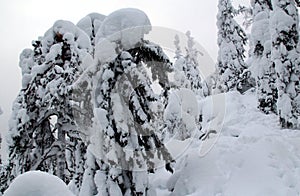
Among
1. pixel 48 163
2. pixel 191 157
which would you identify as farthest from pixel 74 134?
pixel 191 157

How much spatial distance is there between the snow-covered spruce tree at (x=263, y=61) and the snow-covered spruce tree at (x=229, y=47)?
8.21 metres

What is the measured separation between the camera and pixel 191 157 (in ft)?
30.6

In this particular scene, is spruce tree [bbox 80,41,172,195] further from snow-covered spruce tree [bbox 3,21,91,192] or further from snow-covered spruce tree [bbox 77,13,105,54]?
snow-covered spruce tree [bbox 77,13,105,54]

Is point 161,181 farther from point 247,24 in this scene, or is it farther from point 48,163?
point 247,24

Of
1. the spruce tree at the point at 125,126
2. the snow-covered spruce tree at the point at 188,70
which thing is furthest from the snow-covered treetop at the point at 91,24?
the snow-covered spruce tree at the point at 188,70

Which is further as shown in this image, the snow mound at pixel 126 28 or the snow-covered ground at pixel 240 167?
the snow mound at pixel 126 28

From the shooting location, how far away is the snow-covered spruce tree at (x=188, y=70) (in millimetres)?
22984

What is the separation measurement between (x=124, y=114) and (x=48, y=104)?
9.21ft

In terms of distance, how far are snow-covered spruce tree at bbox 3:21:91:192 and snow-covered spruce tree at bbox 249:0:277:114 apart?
9162 millimetres

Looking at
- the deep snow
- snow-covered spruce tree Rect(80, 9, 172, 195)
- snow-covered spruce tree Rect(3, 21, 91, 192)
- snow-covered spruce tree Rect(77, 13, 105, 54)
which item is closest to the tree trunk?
snow-covered spruce tree Rect(3, 21, 91, 192)

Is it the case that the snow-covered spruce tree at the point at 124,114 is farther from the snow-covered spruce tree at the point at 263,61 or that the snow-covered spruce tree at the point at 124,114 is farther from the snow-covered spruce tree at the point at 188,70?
the snow-covered spruce tree at the point at 188,70

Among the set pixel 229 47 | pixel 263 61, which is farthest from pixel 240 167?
pixel 229 47

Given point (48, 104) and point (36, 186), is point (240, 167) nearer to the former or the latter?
point (48, 104)

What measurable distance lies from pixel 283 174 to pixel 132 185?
153 inches
